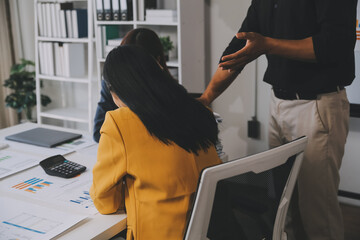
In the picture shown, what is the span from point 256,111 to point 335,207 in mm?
1590

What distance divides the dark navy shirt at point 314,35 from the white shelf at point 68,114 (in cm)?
236

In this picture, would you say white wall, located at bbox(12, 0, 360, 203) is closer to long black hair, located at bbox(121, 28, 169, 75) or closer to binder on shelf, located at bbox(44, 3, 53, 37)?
long black hair, located at bbox(121, 28, 169, 75)

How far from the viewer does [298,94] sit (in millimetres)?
1781

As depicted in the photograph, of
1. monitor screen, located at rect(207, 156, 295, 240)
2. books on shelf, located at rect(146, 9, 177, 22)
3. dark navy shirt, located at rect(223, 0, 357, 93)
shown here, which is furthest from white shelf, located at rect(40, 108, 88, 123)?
monitor screen, located at rect(207, 156, 295, 240)

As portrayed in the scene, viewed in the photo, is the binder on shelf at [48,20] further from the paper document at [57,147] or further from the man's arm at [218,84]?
the man's arm at [218,84]

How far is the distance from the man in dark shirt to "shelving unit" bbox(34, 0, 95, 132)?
2047mm

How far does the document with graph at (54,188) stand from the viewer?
1.45 meters

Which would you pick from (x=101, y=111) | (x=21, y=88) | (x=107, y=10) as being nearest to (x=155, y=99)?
(x=101, y=111)

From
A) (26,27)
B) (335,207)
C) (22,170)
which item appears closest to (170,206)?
(22,170)

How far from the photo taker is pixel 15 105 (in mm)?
4133

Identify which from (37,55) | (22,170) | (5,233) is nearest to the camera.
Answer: (5,233)

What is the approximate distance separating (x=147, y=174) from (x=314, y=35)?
828 millimetres

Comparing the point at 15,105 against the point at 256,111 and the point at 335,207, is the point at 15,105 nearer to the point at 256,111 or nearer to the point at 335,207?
the point at 256,111

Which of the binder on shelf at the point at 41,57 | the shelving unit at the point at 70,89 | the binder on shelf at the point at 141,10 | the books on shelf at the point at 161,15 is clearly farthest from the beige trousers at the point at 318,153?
the binder on shelf at the point at 41,57
